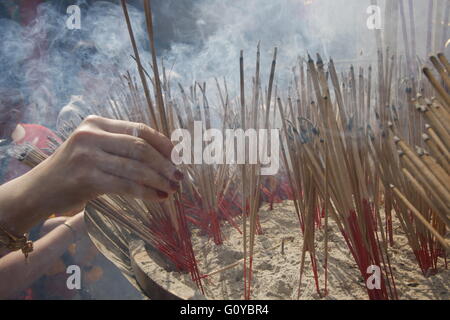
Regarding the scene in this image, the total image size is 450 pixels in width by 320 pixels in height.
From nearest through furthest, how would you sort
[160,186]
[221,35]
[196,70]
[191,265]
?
[160,186], [191,265], [196,70], [221,35]

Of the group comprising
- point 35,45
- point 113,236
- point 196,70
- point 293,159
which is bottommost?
point 113,236

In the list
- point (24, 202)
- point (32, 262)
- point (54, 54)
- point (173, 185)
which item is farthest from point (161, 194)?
point (54, 54)

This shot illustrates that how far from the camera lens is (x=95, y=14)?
270 centimetres

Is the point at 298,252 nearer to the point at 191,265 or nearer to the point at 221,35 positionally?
the point at 191,265

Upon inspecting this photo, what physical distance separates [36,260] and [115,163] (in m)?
0.82

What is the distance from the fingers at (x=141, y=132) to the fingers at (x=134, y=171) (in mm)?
47

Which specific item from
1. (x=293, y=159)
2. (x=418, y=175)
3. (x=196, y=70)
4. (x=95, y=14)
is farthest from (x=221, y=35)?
(x=418, y=175)

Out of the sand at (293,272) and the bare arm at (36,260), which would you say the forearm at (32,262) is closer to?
the bare arm at (36,260)

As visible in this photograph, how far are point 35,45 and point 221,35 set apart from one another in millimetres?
1540

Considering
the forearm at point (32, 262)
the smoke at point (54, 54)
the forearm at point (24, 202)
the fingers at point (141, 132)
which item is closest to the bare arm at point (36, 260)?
the forearm at point (32, 262)

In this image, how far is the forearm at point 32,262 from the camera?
1.11 m

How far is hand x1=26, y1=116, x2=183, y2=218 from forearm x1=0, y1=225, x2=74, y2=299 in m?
0.63

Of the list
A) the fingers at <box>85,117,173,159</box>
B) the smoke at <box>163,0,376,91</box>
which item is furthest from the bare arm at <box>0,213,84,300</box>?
the smoke at <box>163,0,376,91</box>

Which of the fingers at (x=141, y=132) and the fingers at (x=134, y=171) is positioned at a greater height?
the fingers at (x=141, y=132)
